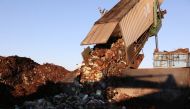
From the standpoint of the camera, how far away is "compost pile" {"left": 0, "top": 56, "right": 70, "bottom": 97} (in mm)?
12461

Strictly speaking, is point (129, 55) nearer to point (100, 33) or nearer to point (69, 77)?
point (100, 33)

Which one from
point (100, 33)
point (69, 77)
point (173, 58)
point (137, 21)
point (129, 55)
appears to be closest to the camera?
point (69, 77)

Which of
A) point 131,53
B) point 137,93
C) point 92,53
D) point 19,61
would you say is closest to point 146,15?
point 131,53

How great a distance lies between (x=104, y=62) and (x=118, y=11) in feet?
9.12

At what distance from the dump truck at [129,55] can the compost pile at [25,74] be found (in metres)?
1.52

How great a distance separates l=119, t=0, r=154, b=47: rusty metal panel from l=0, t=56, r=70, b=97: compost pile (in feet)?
10.3

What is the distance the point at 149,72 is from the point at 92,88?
2271 millimetres

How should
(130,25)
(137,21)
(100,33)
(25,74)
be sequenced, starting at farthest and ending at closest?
1. (137,21)
2. (130,25)
3. (100,33)
4. (25,74)

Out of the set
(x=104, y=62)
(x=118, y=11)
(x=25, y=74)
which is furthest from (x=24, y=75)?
(x=118, y=11)

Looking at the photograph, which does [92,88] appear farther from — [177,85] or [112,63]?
[177,85]

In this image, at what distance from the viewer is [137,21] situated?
14.8 metres

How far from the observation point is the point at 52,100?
444 inches

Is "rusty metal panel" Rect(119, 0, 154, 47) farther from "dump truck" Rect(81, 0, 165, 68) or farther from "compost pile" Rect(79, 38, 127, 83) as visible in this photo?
"compost pile" Rect(79, 38, 127, 83)

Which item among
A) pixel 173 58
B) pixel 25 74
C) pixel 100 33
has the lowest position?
pixel 25 74
